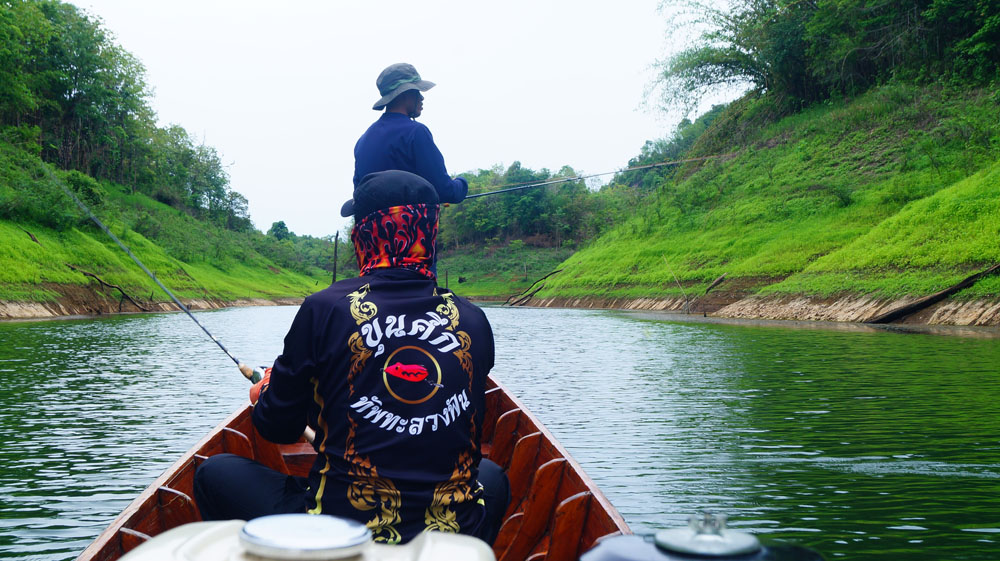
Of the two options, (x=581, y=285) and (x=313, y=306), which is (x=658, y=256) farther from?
(x=313, y=306)

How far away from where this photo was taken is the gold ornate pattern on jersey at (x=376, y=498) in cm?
258

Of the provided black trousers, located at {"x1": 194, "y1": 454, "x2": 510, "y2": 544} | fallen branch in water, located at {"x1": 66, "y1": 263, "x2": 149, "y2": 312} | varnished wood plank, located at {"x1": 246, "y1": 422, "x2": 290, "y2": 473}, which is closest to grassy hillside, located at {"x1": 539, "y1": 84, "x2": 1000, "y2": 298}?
varnished wood plank, located at {"x1": 246, "y1": 422, "x2": 290, "y2": 473}

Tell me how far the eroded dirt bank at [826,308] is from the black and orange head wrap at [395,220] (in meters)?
17.7

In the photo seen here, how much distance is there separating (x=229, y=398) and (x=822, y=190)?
1111 inches

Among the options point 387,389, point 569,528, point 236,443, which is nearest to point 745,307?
point 236,443

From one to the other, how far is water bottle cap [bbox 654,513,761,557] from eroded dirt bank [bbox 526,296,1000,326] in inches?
722

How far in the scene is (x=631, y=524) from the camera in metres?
5.01

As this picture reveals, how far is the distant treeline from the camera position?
4288 centimetres

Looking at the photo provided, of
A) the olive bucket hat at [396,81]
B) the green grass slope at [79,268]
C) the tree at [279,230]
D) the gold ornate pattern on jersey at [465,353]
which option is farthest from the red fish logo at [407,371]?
the tree at [279,230]

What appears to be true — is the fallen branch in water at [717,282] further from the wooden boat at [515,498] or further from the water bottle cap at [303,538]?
the water bottle cap at [303,538]

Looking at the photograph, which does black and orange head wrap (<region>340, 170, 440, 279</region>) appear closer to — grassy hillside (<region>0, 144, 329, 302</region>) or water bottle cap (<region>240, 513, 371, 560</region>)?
water bottle cap (<region>240, 513, 371, 560</region>)

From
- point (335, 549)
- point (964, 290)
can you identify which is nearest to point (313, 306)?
point (335, 549)

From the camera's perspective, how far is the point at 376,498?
259 centimetres

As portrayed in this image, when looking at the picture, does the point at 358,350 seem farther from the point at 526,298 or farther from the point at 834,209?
the point at 526,298
